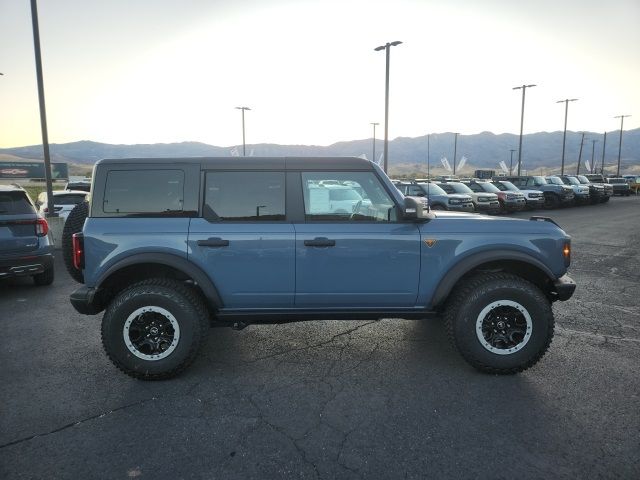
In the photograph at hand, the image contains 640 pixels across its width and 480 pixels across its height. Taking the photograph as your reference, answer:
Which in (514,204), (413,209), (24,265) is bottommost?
(514,204)

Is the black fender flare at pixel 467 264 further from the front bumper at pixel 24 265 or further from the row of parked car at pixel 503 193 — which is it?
the row of parked car at pixel 503 193

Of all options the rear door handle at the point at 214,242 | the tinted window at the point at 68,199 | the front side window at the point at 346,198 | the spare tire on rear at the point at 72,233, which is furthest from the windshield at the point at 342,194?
the tinted window at the point at 68,199

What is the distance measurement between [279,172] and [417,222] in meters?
1.28

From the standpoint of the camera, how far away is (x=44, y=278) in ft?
23.6

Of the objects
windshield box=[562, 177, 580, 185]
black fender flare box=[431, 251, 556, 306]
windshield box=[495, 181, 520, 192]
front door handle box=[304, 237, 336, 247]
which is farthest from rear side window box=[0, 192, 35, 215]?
windshield box=[562, 177, 580, 185]

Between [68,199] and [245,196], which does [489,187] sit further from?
[245,196]

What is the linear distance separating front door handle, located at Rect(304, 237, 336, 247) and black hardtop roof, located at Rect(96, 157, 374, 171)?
647 millimetres

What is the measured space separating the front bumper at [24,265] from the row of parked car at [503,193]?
→ 11.7 meters

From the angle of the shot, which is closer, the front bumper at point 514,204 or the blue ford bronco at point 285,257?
the blue ford bronco at point 285,257

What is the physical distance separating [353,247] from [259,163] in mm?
1110

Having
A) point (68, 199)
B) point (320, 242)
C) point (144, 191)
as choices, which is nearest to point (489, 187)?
point (68, 199)

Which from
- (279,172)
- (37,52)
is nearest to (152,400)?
(279,172)

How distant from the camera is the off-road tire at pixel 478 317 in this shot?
12.8 ft

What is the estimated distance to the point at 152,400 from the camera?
11.7 feet
